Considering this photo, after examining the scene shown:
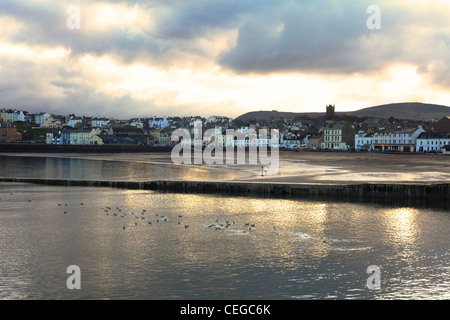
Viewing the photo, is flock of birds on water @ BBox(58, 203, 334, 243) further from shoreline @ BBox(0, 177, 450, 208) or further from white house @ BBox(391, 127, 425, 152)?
white house @ BBox(391, 127, 425, 152)

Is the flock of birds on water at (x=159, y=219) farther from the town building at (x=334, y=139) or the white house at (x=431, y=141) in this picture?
the town building at (x=334, y=139)

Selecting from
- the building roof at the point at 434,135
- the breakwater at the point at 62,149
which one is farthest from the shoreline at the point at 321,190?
the breakwater at the point at 62,149

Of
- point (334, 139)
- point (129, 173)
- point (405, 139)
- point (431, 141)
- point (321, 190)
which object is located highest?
point (334, 139)

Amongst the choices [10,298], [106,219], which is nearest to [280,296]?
[10,298]

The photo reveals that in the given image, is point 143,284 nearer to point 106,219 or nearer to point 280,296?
point 280,296

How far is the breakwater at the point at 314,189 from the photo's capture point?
40409 millimetres

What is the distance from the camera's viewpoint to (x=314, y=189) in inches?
1690

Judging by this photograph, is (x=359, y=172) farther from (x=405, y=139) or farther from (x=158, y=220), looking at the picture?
(x=405, y=139)

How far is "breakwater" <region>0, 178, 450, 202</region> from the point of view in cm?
4041

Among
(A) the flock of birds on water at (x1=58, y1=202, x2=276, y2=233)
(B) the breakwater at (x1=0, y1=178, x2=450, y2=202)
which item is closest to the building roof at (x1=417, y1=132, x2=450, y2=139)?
(B) the breakwater at (x1=0, y1=178, x2=450, y2=202)

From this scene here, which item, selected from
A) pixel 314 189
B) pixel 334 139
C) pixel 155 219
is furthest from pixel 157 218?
pixel 334 139

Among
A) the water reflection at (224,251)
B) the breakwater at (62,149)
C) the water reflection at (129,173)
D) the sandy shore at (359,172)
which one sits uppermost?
the breakwater at (62,149)

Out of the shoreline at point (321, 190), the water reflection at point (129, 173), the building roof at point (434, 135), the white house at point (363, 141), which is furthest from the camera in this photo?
the white house at point (363, 141)
